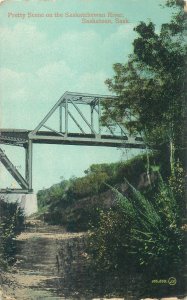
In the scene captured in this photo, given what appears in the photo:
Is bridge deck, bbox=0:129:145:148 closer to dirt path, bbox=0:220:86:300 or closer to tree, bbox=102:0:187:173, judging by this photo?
tree, bbox=102:0:187:173

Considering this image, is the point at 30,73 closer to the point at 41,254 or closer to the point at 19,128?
the point at 19,128

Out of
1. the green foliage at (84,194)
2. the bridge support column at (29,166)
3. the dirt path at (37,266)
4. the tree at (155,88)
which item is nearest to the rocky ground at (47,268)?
the dirt path at (37,266)

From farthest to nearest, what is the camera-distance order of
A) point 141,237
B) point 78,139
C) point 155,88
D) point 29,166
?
point 78,139 < point 155,88 < point 29,166 < point 141,237

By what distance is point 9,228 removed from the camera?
5.06m

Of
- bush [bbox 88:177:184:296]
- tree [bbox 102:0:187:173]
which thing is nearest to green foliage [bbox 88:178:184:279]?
bush [bbox 88:177:184:296]

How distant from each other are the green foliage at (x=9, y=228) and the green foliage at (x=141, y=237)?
86cm

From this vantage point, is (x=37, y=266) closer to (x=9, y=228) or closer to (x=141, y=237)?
(x=9, y=228)

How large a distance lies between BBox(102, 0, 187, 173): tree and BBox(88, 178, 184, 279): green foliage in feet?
1.62

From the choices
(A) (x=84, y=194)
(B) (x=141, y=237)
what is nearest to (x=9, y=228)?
(A) (x=84, y=194)

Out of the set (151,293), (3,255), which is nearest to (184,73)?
(151,293)

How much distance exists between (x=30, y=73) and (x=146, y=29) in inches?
55.5

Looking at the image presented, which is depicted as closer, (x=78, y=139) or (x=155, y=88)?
(x=155, y=88)

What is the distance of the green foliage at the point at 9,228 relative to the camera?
4988 mm

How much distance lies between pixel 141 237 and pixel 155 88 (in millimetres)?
1749
